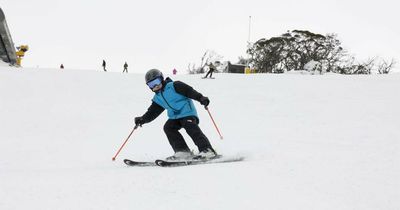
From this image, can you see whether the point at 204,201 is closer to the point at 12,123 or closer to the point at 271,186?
the point at 271,186

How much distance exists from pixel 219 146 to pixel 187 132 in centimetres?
129

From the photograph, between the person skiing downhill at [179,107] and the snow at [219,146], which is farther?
the person skiing downhill at [179,107]

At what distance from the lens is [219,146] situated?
18.8 feet

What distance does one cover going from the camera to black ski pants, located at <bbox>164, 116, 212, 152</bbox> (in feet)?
14.7

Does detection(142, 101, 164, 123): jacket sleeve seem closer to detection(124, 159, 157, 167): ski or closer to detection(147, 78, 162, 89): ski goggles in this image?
detection(147, 78, 162, 89): ski goggles

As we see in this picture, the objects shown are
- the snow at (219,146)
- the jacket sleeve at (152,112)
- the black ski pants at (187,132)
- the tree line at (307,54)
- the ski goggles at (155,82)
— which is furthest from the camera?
the tree line at (307,54)

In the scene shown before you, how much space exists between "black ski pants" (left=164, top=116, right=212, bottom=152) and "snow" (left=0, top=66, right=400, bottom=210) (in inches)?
26.0

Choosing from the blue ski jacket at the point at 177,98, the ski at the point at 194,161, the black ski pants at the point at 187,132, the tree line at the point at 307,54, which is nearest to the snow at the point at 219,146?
the ski at the point at 194,161

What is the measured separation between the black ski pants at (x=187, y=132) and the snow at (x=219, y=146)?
660 millimetres

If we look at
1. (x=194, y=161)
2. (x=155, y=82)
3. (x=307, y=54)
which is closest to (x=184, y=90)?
(x=155, y=82)

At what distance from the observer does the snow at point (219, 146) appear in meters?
2.66

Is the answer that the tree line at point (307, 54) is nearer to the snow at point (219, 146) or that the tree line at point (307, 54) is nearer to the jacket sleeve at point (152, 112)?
the snow at point (219, 146)

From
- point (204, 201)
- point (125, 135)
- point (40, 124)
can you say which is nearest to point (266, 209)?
point (204, 201)

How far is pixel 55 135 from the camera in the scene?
727cm
